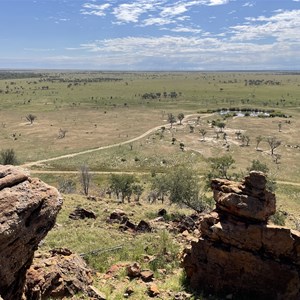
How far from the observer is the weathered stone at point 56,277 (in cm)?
1677

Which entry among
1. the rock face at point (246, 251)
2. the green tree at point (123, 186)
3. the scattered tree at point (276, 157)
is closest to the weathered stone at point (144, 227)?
the rock face at point (246, 251)

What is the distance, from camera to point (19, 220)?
502 inches

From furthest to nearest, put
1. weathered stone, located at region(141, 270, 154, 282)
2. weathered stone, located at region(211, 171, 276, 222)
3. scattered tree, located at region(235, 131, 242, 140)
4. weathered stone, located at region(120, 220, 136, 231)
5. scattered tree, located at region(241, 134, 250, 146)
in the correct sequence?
scattered tree, located at region(235, 131, 242, 140), scattered tree, located at region(241, 134, 250, 146), weathered stone, located at region(120, 220, 136, 231), weathered stone, located at region(141, 270, 154, 282), weathered stone, located at region(211, 171, 276, 222)

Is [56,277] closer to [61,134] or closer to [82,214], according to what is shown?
[82,214]

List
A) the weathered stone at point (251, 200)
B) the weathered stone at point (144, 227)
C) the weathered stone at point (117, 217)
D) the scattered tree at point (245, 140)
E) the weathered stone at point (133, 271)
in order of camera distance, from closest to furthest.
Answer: the weathered stone at point (251, 200) < the weathered stone at point (133, 271) < the weathered stone at point (144, 227) < the weathered stone at point (117, 217) < the scattered tree at point (245, 140)

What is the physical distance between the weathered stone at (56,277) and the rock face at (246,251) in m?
6.19

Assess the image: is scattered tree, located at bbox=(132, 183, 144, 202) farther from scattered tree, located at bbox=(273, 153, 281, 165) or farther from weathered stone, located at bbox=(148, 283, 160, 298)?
weathered stone, located at bbox=(148, 283, 160, 298)

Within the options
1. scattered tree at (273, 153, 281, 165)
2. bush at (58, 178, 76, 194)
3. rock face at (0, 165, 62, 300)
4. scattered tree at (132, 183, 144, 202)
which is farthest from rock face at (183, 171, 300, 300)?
scattered tree at (273, 153, 281, 165)

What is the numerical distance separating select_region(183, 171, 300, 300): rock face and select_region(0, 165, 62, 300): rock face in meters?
10.1

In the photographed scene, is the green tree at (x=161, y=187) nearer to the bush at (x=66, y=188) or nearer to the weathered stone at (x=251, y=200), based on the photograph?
the bush at (x=66, y=188)

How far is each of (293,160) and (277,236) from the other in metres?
85.5

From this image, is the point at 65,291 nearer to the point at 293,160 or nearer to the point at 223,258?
the point at 223,258

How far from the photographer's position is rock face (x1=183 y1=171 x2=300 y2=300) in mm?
19531

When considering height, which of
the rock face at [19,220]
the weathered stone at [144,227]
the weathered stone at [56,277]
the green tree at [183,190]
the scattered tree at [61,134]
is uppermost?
the rock face at [19,220]
